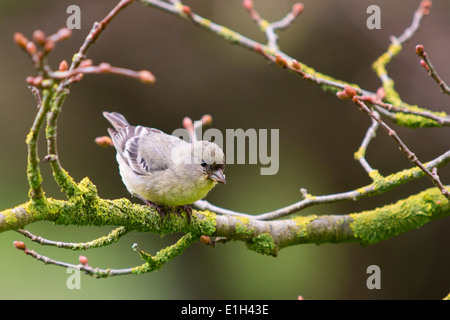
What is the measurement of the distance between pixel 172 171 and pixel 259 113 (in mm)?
3197

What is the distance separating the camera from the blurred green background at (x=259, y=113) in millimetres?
6434

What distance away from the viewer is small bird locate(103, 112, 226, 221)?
3855 mm

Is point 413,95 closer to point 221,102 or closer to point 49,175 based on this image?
point 221,102

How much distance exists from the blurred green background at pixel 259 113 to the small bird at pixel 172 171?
219 centimetres

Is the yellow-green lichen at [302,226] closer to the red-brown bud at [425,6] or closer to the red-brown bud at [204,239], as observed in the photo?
the red-brown bud at [204,239]

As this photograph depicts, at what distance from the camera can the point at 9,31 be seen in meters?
6.47

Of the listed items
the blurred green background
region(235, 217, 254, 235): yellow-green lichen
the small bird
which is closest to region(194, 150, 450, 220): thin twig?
region(235, 217, 254, 235): yellow-green lichen

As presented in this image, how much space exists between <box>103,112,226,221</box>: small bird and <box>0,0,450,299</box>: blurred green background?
219 centimetres

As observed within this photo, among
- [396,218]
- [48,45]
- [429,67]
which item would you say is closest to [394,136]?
[429,67]

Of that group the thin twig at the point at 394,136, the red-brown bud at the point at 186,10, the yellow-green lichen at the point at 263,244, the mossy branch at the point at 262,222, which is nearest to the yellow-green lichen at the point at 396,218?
the mossy branch at the point at 262,222

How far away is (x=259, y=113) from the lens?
6.98 meters

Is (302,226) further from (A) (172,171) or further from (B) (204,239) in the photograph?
(A) (172,171)

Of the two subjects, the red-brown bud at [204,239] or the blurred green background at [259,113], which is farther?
the blurred green background at [259,113]

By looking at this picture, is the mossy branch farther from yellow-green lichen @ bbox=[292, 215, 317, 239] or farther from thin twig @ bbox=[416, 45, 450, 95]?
thin twig @ bbox=[416, 45, 450, 95]
